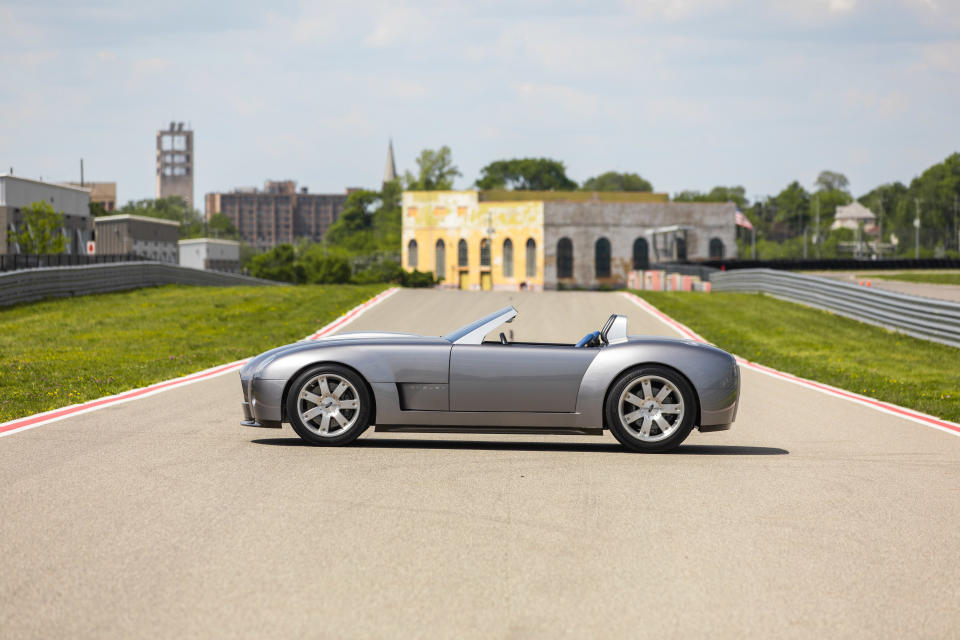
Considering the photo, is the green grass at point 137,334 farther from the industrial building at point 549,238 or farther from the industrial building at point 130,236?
the industrial building at point 130,236

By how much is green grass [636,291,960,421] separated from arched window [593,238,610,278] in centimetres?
5247

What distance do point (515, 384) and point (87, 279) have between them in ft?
91.3

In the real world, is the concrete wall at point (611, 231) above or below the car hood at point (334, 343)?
above

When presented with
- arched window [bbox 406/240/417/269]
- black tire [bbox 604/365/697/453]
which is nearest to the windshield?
black tire [bbox 604/365/697/453]

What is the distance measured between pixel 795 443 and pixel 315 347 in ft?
14.7

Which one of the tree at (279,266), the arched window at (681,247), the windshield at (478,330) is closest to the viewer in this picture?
the windshield at (478,330)

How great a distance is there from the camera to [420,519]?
6.39 meters

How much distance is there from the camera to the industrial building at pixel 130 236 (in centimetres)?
11144

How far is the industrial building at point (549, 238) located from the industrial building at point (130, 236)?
32.7 metres

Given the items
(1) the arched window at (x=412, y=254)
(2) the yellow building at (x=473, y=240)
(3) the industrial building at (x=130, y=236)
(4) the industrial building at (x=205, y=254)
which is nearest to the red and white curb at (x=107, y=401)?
(2) the yellow building at (x=473, y=240)

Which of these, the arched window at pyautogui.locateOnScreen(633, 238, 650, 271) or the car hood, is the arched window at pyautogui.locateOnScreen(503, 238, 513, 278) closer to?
the arched window at pyautogui.locateOnScreen(633, 238, 650, 271)

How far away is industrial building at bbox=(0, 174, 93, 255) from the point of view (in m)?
73.1

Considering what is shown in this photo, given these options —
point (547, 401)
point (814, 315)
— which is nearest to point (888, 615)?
point (547, 401)

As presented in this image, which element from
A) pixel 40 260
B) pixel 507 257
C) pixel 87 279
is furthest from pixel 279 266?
pixel 87 279
